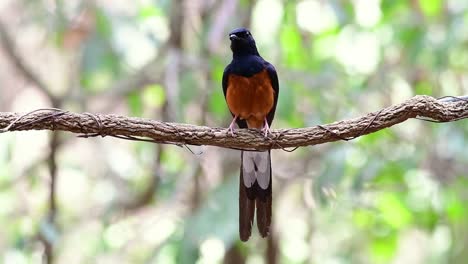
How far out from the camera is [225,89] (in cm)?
390

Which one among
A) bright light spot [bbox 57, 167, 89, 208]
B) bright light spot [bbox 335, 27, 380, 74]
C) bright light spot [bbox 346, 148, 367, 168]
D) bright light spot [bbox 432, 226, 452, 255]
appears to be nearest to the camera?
bright light spot [bbox 346, 148, 367, 168]

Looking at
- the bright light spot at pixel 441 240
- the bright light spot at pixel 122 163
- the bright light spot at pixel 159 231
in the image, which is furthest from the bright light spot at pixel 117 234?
the bright light spot at pixel 441 240

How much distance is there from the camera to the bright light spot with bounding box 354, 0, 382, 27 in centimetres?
572

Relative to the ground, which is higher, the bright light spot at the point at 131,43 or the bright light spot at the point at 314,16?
the bright light spot at the point at 314,16

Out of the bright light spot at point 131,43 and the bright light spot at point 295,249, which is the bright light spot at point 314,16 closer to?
the bright light spot at point 131,43

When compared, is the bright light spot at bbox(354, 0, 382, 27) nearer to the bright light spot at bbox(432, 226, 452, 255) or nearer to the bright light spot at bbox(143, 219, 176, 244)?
the bright light spot at bbox(432, 226, 452, 255)

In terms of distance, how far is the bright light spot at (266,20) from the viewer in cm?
575

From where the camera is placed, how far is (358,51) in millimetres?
6016

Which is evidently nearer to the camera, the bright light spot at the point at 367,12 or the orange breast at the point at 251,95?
the orange breast at the point at 251,95

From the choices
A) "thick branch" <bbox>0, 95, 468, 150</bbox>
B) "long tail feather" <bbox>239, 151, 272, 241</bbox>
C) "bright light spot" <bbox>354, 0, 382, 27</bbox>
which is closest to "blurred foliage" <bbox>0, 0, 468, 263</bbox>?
"bright light spot" <bbox>354, 0, 382, 27</bbox>

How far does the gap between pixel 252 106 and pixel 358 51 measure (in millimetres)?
2451

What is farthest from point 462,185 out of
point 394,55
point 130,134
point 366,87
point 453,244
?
point 130,134

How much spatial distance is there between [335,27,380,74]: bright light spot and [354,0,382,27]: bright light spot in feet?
0.31

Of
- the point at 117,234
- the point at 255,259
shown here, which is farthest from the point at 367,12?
the point at 117,234
